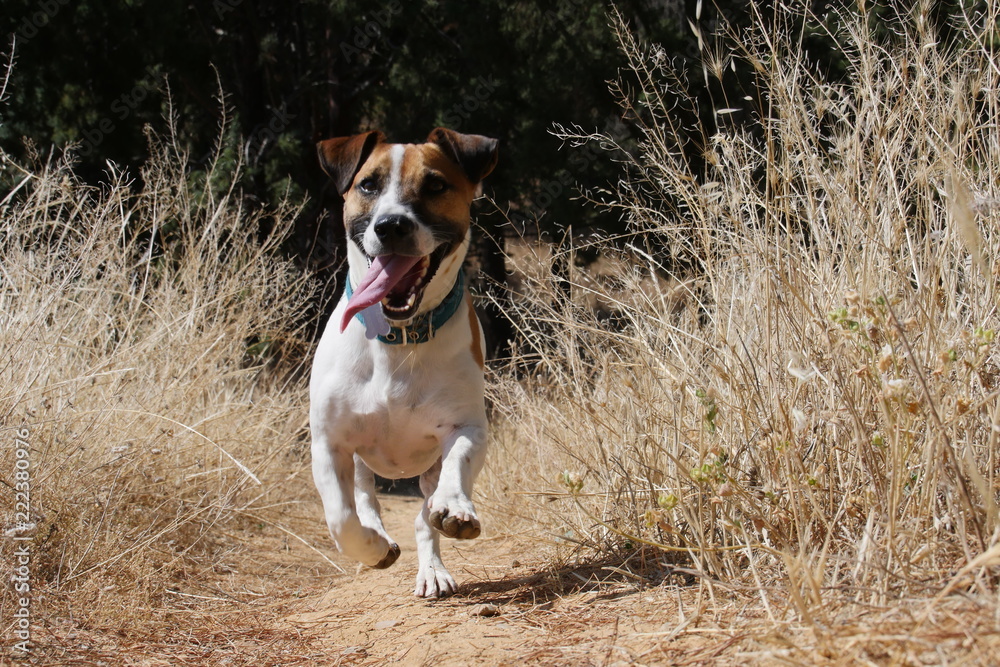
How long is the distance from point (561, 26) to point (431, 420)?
7237 millimetres

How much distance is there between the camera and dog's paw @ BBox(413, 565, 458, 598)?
3.44 metres

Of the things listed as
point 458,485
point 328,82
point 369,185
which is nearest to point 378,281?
point 369,185

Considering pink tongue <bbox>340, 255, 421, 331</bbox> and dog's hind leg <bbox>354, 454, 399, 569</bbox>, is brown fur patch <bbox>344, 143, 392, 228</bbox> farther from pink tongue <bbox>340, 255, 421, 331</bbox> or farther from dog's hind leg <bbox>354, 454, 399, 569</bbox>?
dog's hind leg <bbox>354, 454, 399, 569</bbox>

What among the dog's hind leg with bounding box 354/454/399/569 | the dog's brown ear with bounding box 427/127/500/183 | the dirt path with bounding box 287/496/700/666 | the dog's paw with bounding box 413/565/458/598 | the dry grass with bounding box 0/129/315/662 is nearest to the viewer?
the dirt path with bounding box 287/496/700/666

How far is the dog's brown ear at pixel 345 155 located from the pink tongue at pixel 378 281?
59cm

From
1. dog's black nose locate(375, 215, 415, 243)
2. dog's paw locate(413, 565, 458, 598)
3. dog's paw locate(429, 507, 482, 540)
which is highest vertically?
dog's black nose locate(375, 215, 415, 243)

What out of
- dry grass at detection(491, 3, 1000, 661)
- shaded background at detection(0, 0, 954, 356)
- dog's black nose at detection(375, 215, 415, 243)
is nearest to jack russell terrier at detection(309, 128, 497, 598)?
dog's black nose at detection(375, 215, 415, 243)

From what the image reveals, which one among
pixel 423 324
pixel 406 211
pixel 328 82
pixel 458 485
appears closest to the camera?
pixel 458 485

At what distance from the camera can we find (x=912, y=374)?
2424mm

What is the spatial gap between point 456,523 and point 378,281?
0.94 m

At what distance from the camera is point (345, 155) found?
151 inches

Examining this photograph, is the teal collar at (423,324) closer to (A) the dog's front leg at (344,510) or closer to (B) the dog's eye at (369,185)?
(B) the dog's eye at (369,185)

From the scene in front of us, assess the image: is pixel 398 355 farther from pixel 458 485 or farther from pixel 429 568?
pixel 429 568

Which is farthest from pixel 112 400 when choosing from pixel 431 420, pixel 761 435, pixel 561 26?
pixel 561 26
